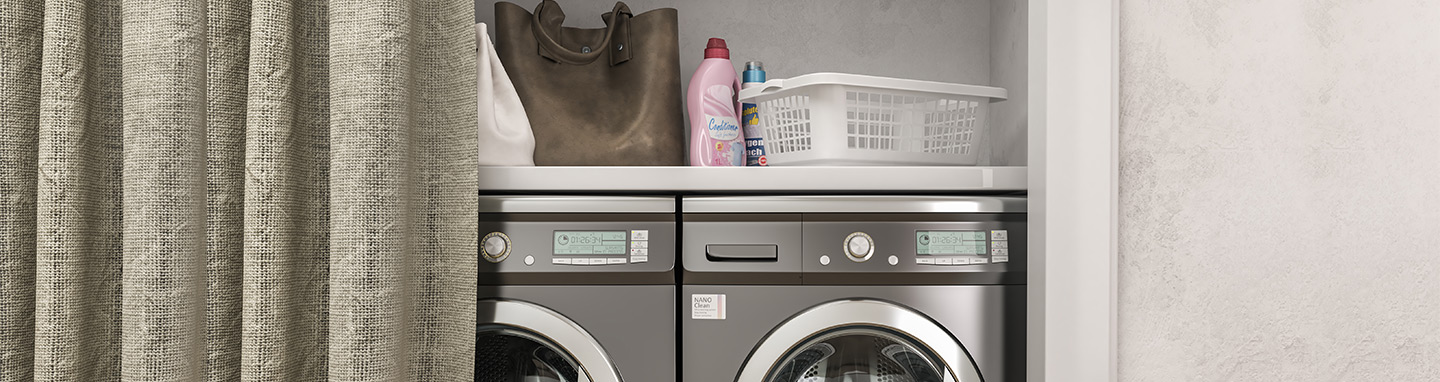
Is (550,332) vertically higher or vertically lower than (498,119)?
lower

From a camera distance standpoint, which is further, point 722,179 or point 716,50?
point 716,50

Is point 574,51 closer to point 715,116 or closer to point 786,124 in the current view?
point 715,116

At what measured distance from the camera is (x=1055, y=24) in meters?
0.89

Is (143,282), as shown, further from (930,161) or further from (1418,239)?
(1418,239)

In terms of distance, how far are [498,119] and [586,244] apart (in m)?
0.25

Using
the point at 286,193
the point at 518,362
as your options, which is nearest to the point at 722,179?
the point at 518,362

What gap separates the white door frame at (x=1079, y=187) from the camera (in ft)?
2.89

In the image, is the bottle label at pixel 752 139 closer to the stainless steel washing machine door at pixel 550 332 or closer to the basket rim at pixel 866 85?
the basket rim at pixel 866 85

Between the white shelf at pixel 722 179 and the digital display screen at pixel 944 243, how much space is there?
0.21 feet

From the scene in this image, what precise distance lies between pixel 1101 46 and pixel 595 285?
0.73 meters

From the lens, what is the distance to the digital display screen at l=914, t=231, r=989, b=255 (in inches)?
38.4

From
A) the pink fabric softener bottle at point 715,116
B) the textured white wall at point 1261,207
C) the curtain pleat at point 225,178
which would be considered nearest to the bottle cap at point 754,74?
the pink fabric softener bottle at point 715,116

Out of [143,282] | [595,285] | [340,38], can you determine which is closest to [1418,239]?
[595,285]

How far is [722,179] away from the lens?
0.97 metres
